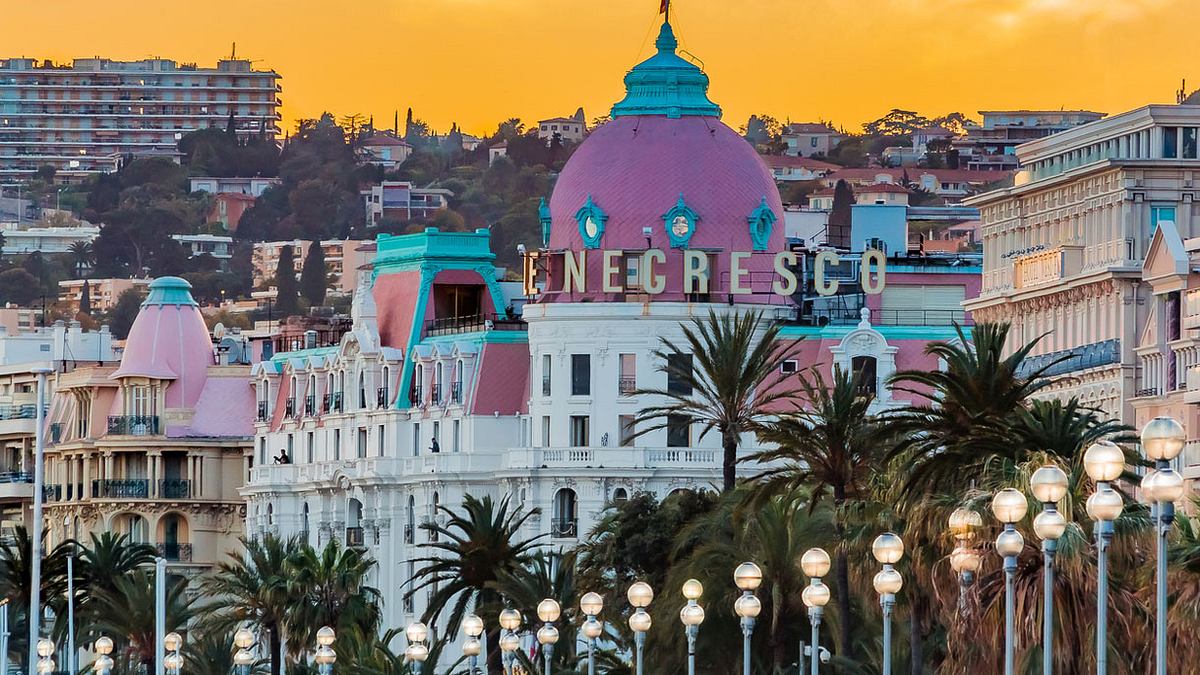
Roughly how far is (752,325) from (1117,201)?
10967 millimetres

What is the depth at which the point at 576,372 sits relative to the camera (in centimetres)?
15400

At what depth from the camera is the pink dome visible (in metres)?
190

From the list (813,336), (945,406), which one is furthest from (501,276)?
(945,406)

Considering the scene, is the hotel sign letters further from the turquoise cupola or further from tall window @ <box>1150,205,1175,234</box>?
tall window @ <box>1150,205,1175,234</box>

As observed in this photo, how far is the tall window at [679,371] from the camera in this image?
12912cm

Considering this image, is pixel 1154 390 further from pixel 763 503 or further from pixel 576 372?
pixel 576 372

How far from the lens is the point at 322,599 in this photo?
14062cm

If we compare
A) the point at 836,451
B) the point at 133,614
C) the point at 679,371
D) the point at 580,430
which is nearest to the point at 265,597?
the point at 133,614

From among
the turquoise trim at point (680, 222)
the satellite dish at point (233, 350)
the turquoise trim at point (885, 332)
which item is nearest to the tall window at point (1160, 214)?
the turquoise trim at point (885, 332)

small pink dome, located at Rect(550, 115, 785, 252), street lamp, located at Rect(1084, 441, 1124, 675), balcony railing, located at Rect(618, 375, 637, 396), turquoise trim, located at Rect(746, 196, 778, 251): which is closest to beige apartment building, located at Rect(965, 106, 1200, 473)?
turquoise trim, located at Rect(746, 196, 778, 251)

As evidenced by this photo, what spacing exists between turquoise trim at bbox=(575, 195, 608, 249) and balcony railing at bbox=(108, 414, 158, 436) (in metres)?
40.2

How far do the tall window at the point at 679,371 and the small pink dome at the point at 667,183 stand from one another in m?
4.67

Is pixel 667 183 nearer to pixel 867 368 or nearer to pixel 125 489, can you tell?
pixel 867 368

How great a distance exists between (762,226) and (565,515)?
11884mm
